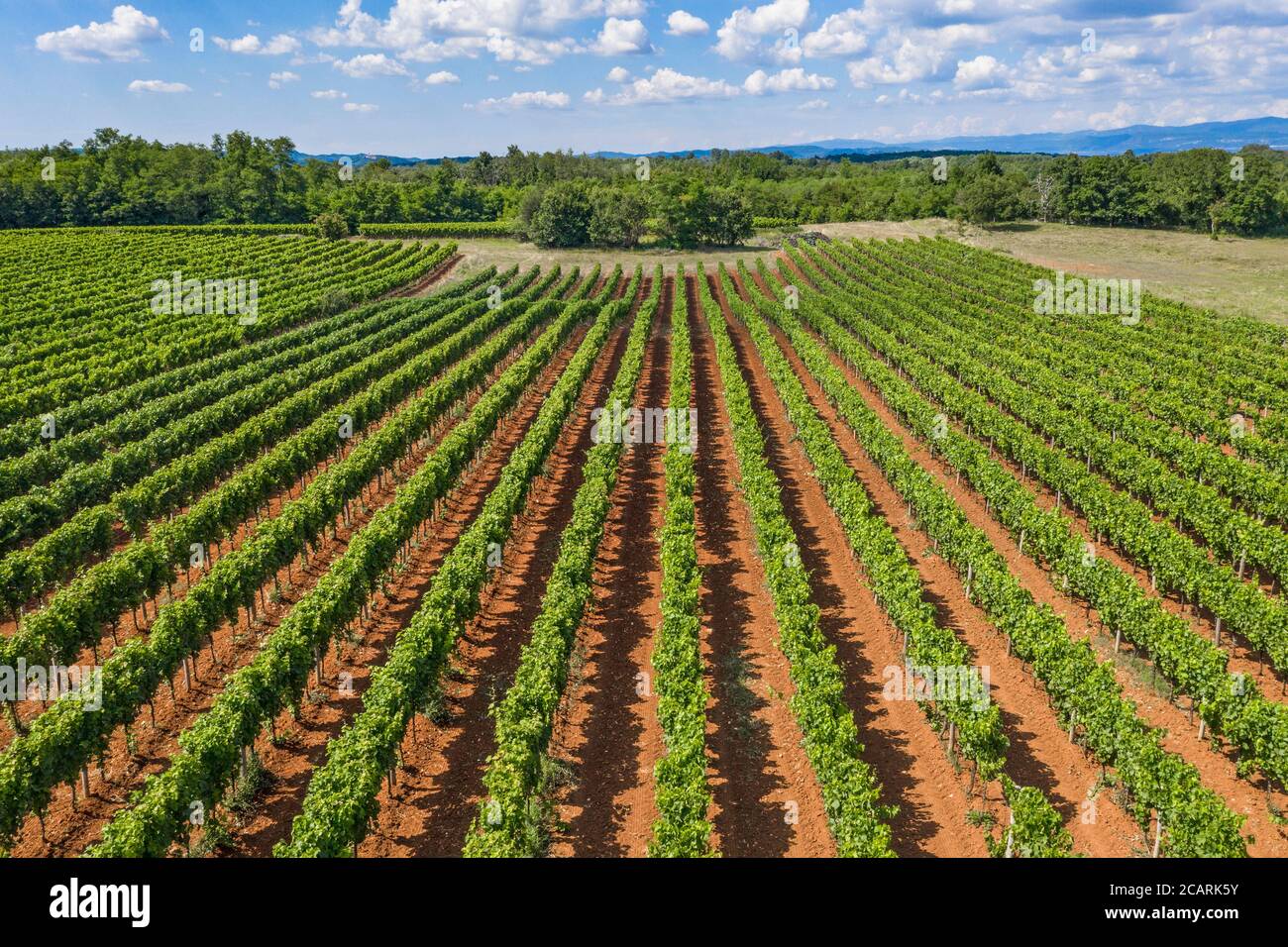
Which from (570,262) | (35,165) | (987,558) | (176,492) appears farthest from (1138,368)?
(35,165)

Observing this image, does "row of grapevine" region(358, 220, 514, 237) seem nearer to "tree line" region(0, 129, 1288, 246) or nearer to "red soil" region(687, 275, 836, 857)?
"tree line" region(0, 129, 1288, 246)

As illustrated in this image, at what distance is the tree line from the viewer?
372ft

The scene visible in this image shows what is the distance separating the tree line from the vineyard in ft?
223

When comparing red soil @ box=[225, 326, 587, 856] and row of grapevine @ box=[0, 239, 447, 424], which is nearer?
red soil @ box=[225, 326, 587, 856]

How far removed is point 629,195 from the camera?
116 m

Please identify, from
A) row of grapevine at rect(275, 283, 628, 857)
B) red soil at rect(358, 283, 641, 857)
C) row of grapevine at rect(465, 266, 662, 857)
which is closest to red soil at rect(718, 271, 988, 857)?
row of grapevine at rect(465, 266, 662, 857)

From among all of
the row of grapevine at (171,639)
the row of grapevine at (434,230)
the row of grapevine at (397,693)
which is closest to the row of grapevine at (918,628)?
the row of grapevine at (397,693)

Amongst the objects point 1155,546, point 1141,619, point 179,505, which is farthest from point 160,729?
point 1155,546

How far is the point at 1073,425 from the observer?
38188 mm

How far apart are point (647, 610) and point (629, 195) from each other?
99988mm

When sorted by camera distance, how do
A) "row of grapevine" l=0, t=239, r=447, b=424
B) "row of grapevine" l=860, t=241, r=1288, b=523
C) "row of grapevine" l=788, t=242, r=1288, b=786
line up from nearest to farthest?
1. "row of grapevine" l=788, t=242, r=1288, b=786
2. "row of grapevine" l=860, t=241, r=1288, b=523
3. "row of grapevine" l=0, t=239, r=447, b=424

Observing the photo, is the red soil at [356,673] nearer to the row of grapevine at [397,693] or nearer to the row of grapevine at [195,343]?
the row of grapevine at [397,693]

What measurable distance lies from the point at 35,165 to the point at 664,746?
18223cm

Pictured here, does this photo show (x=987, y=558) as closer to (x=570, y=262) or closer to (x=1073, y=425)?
(x=1073, y=425)
